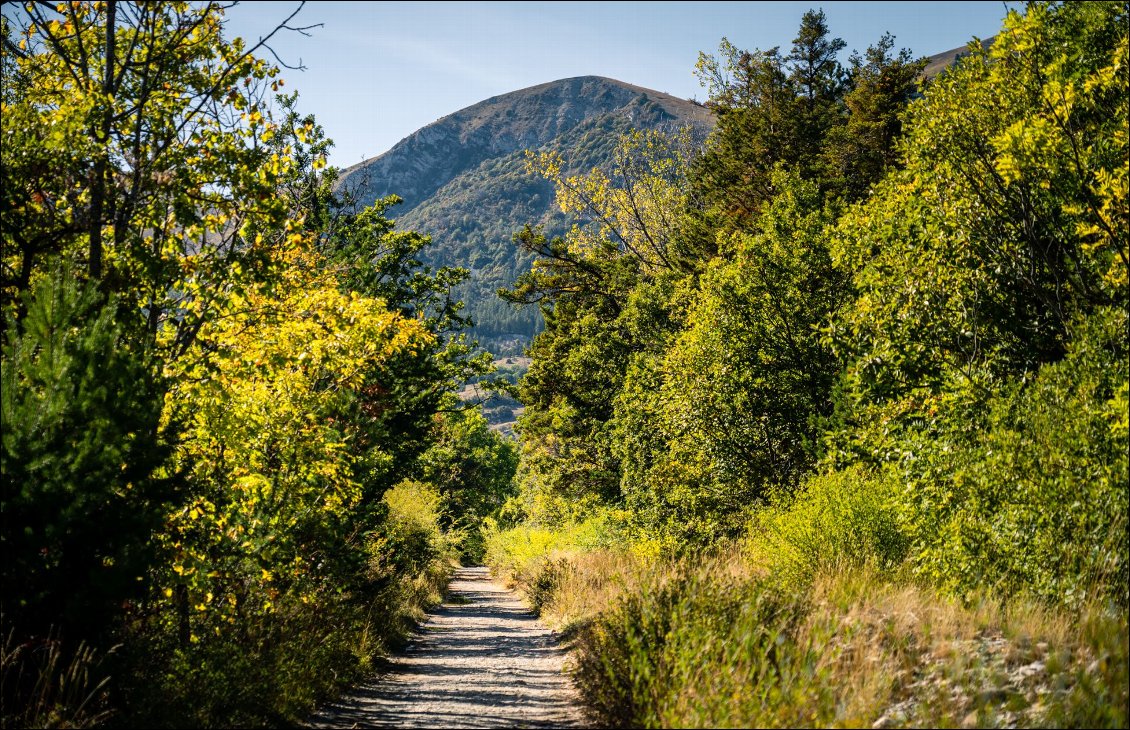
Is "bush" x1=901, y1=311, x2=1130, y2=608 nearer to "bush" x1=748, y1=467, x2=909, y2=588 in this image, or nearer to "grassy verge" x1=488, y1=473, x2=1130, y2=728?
"grassy verge" x1=488, y1=473, x2=1130, y2=728

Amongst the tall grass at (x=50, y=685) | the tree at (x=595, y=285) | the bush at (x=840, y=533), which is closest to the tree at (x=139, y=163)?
the tall grass at (x=50, y=685)

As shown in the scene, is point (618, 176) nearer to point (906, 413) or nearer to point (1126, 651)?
point (906, 413)

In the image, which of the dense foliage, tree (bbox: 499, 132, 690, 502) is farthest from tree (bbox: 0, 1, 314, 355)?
tree (bbox: 499, 132, 690, 502)

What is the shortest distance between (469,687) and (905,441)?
24.8ft

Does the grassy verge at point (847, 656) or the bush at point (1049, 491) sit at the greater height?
the bush at point (1049, 491)

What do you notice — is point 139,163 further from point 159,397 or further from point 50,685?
point 50,685

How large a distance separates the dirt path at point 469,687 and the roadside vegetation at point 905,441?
820mm

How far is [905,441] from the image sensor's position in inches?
472

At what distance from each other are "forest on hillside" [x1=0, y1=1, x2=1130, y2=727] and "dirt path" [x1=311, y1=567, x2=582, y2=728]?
0.52 m

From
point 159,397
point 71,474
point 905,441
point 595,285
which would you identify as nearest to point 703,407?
point 905,441

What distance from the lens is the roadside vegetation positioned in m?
6.68

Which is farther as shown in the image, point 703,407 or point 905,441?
point 703,407

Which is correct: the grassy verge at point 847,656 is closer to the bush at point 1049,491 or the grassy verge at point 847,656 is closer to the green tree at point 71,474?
the bush at point 1049,491

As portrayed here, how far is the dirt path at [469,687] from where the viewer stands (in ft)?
30.9
